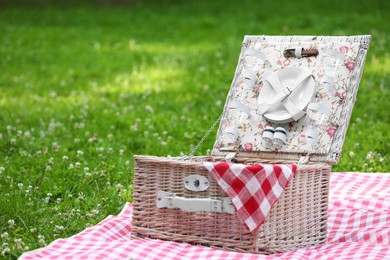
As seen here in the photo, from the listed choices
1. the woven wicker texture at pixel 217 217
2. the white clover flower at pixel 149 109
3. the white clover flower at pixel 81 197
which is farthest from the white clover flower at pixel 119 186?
the white clover flower at pixel 149 109

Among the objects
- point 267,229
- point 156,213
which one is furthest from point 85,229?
point 267,229

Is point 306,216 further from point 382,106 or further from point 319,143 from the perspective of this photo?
point 382,106

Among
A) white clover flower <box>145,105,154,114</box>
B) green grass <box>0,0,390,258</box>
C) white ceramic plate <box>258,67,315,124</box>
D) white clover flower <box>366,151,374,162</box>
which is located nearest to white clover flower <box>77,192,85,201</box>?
green grass <box>0,0,390,258</box>

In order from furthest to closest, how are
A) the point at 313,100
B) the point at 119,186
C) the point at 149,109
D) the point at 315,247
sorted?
1. the point at 149,109
2. the point at 119,186
3. the point at 313,100
4. the point at 315,247

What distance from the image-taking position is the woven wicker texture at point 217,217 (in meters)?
3.67

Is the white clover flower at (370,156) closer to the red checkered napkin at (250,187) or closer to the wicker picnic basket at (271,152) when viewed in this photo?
the wicker picnic basket at (271,152)

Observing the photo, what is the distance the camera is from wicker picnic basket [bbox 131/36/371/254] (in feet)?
12.1

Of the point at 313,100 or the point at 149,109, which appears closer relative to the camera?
the point at 313,100

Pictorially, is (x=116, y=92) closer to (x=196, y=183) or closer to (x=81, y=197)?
(x=81, y=197)

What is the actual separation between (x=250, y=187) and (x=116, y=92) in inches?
186

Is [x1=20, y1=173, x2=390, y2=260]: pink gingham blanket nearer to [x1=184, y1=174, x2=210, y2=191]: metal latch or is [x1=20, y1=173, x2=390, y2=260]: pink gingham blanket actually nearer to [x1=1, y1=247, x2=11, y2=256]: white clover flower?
[x1=1, y1=247, x2=11, y2=256]: white clover flower

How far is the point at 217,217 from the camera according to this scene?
3.70 m

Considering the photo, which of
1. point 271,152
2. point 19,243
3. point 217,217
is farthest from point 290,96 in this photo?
point 19,243

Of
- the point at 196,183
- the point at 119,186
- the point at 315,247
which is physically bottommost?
the point at 315,247
